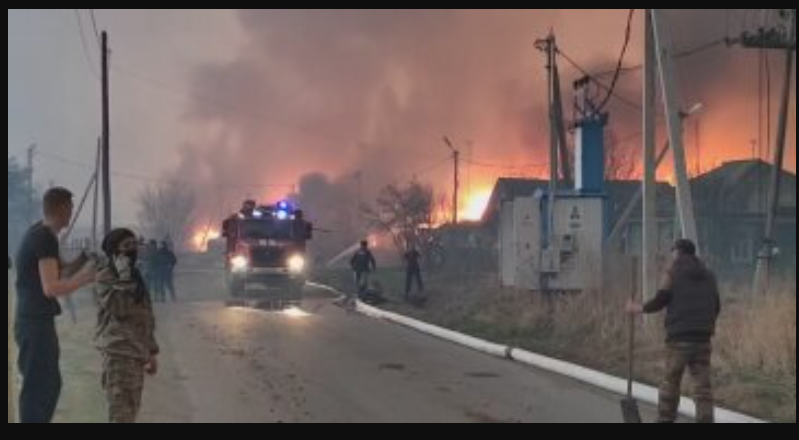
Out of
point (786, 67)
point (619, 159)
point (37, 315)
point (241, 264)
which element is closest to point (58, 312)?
point (37, 315)

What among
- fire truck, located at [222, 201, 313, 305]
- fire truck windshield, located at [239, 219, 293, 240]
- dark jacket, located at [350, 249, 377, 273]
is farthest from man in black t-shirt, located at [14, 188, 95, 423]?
fire truck windshield, located at [239, 219, 293, 240]

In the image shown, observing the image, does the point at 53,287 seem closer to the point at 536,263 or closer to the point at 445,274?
the point at 536,263

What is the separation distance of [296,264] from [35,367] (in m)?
17.1

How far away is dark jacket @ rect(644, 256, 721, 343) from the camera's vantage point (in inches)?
291

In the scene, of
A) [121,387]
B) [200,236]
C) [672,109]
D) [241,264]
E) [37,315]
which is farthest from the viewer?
[200,236]

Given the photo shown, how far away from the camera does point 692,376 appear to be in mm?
7387

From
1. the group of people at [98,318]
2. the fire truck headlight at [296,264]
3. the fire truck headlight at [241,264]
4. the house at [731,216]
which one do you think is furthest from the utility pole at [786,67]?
the group of people at [98,318]

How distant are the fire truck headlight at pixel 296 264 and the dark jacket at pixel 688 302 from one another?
15683mm

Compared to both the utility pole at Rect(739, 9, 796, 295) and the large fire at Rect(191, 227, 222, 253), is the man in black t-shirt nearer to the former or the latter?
the utility pole at Rect(739, 9, 796, 295)

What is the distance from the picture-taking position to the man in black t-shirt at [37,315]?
564 cm

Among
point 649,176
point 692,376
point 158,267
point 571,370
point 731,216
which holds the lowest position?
point 571,370

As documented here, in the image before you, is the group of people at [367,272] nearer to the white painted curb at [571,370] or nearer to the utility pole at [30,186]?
the white painted curb at [571,370]

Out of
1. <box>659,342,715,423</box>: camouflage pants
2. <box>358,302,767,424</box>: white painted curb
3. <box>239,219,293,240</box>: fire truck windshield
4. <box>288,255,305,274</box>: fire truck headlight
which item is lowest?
<box>358,302,767,424</box>: white painted curb

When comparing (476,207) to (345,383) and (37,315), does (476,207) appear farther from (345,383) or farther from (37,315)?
(37,315)
